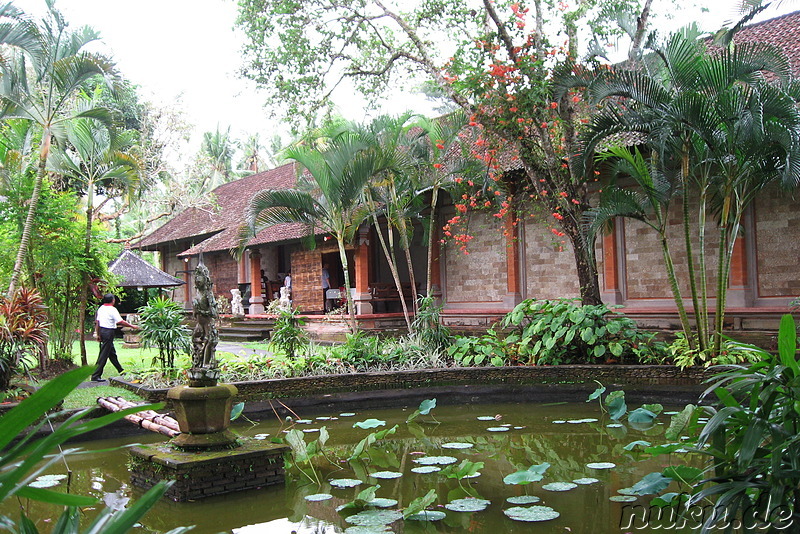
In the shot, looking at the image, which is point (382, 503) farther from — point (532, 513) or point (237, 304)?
point (237, 304)

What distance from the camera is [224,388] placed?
→ 540 centimetres

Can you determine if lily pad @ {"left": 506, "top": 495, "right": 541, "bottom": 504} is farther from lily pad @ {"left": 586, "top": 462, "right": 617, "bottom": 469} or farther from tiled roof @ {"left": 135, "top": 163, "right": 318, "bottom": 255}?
tiled roof @ {"left": 135, "top": 163, "right": 318, "bottom": 255}

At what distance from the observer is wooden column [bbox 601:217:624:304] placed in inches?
514

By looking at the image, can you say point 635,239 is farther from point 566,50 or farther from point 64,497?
point 64,497

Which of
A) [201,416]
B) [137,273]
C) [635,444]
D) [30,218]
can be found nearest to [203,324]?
[201,416]

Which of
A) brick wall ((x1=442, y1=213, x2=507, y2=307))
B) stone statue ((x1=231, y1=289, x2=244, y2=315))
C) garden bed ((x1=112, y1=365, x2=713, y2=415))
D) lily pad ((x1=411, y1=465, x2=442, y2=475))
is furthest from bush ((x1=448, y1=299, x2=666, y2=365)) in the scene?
stone statue ((x1=231, y1=289, x2=244, y2=315))

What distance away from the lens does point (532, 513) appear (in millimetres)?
4129

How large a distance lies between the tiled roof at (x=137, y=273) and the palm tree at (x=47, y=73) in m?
8.77

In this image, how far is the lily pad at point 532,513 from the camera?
4051 mm

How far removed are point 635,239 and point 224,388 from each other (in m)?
9.59

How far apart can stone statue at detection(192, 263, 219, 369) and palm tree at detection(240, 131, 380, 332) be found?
5.61 m

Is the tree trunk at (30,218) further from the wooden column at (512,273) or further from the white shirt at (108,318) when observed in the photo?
the wooden column at (512,273)

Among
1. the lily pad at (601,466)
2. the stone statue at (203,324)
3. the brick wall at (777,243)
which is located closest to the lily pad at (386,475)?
the lily pad at (601,466)

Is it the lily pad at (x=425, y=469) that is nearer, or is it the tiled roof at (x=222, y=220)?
the lily pad at (x=425, y=469)
